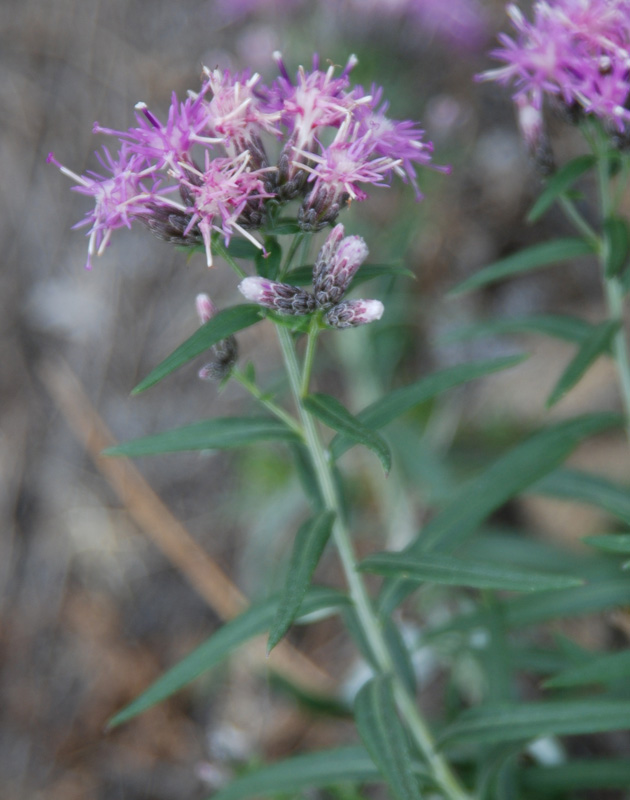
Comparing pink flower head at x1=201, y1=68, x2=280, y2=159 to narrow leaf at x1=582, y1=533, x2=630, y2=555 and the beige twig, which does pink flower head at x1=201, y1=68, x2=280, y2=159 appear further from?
the beige twig

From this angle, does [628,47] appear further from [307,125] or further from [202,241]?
[202,241]

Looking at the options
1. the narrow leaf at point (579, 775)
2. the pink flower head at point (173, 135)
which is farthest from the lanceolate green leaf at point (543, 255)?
the narrow leaf at point (579, 775)

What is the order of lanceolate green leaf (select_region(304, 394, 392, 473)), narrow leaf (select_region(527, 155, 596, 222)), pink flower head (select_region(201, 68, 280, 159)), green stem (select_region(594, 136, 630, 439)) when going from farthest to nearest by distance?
green stem (select_region(594, 136, 630, 439)), narrow leaf (select_region(527, 155, 596, 222)), pink flower head (select_region(201, 68, 280, 159)), lanceolate green leaf (select_region(304, 394, 392, 473))

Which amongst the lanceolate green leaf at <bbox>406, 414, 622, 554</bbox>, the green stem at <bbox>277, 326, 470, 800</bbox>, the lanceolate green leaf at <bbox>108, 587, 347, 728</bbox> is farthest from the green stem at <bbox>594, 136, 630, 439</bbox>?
the lanceolate green leaf at <bbox>108, 587, 347, 728</bbox>

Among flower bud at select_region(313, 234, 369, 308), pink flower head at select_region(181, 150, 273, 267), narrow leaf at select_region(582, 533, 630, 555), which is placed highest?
pink flower head at select_region(181, 150, 273, 267)

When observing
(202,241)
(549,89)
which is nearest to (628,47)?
(549,89)

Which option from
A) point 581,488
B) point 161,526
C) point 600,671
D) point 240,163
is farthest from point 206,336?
point 161,526
